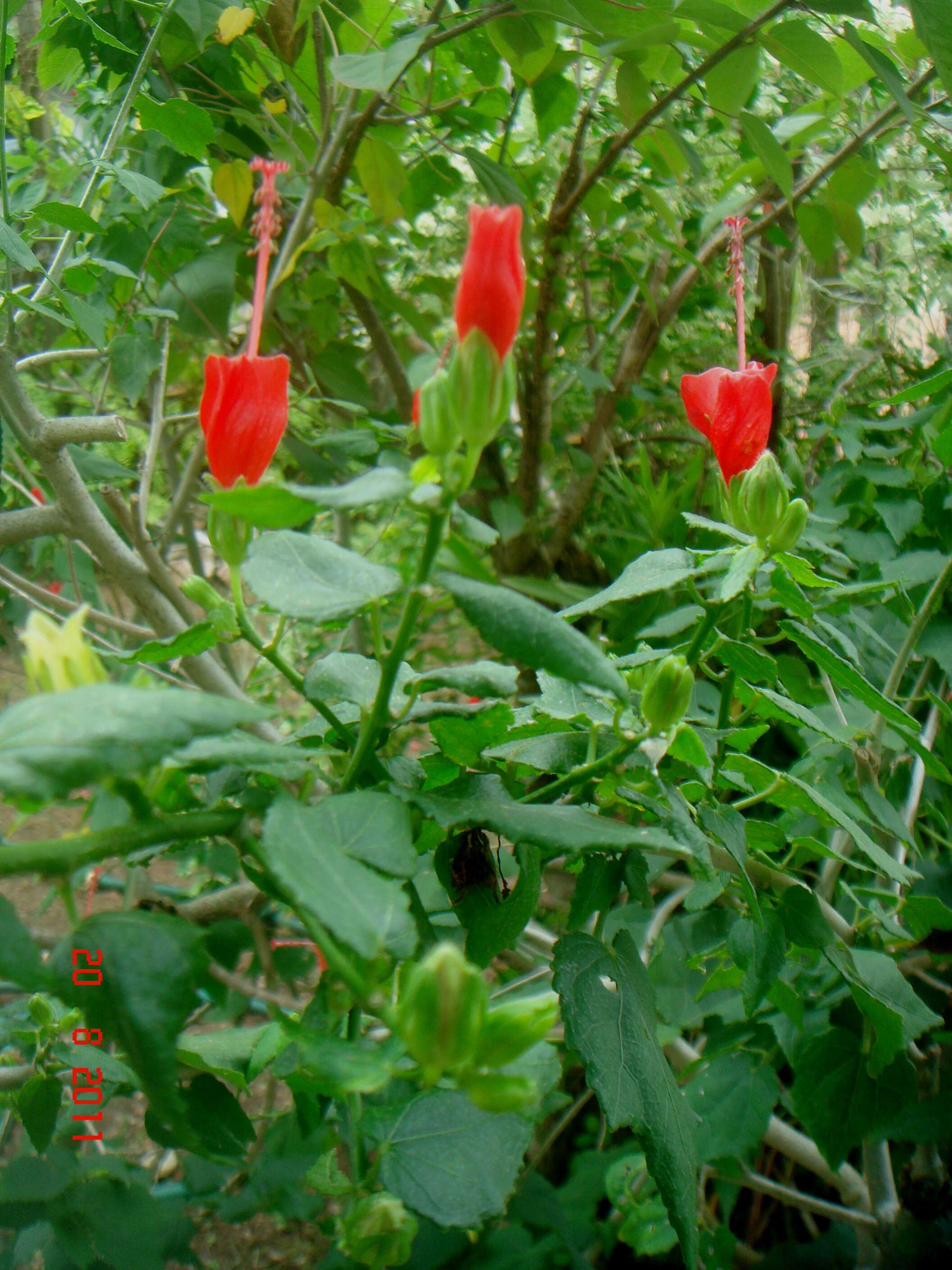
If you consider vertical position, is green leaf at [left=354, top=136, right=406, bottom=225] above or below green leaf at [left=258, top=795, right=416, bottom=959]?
above

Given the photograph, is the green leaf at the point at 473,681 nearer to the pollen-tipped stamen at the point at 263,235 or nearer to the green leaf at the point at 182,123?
the pollen-tipped stamen at the point at 263,235

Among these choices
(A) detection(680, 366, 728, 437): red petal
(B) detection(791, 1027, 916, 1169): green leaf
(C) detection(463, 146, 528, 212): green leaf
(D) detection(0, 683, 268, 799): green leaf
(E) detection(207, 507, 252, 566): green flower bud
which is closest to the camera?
(D) detection(0, 683, 268, 799): green leaf

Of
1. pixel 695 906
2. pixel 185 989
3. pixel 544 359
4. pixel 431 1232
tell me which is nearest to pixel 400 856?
pixel 185 989

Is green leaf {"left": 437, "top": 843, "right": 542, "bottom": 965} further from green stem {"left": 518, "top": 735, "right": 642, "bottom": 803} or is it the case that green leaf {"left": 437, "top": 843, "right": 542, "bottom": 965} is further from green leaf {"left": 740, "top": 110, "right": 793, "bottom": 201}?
green leaf {"left": 740, "top": 110, "right": 793, "bottom": 201}

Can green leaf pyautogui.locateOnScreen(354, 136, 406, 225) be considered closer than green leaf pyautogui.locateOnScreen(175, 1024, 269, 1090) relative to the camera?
No

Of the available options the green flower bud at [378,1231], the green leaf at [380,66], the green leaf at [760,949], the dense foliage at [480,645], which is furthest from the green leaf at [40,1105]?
the green leaf at [380,66]

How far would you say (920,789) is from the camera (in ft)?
2.06

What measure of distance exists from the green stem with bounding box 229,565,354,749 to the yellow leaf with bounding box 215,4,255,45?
1.48 feet

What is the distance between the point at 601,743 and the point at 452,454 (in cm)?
13

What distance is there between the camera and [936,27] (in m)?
0.45

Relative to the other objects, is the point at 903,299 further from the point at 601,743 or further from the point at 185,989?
the point at 185,989

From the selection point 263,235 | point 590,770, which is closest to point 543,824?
point 590,770

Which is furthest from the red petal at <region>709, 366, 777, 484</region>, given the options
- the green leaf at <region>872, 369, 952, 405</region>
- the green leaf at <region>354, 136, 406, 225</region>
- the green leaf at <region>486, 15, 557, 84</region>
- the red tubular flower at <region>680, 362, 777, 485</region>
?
the green leaf at <region>354, 136, 406, 225</region>

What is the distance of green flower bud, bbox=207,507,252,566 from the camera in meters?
0.27
